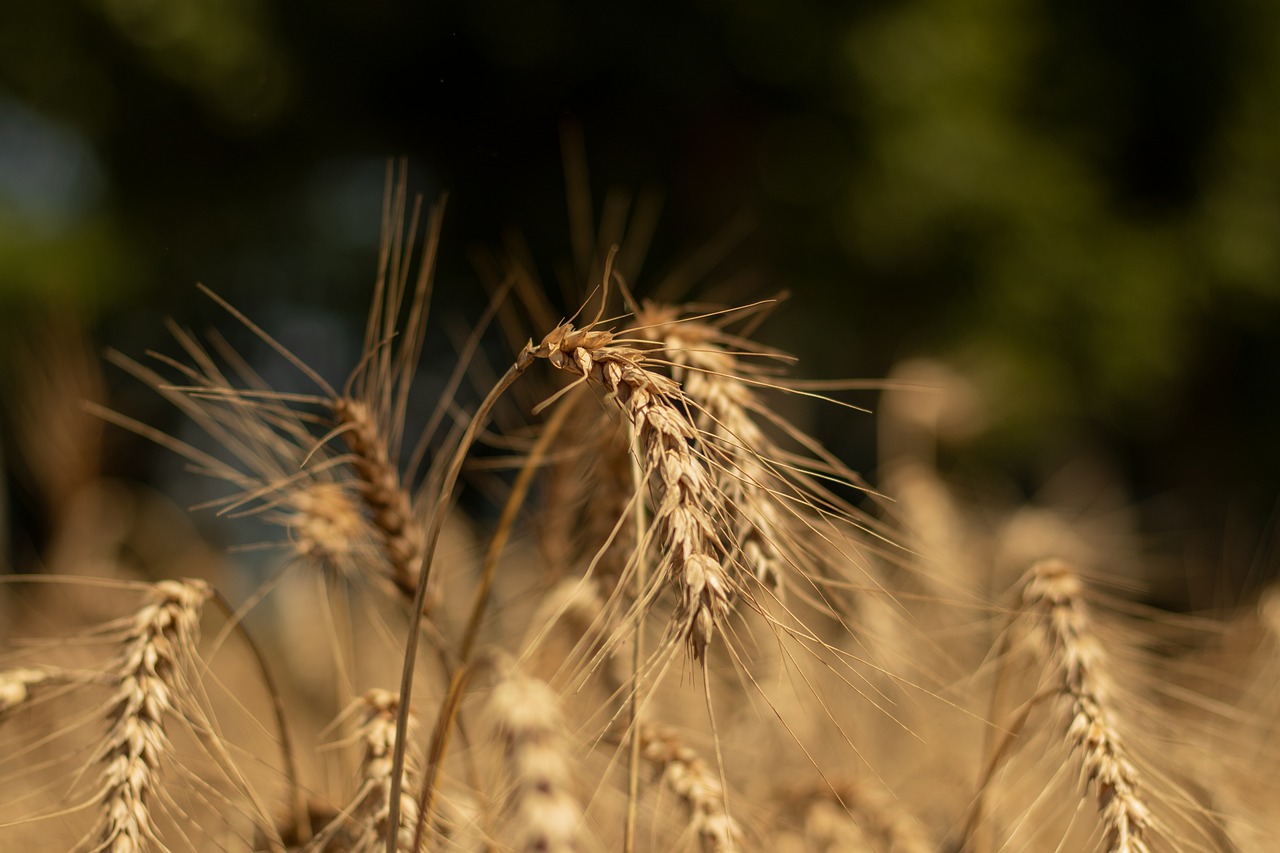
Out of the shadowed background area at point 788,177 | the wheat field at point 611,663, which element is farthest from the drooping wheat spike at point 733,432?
the shadowed background area at point 788,177

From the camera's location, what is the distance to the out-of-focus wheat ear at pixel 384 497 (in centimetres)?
58

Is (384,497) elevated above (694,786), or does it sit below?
above

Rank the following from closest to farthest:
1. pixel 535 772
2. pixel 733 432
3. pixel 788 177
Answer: pixel 535 772, pixel 733 432, pixel 788 177

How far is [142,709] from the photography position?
0.50 metres

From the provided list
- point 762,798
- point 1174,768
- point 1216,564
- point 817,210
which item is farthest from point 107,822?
point 1216,564

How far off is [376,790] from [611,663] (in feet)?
0.66

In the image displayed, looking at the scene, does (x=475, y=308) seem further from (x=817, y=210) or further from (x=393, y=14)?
(x=817, y=210)

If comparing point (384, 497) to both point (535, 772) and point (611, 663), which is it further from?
point (535, 772)

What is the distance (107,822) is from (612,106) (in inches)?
135

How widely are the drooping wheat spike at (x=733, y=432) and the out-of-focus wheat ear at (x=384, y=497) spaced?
0.61ft

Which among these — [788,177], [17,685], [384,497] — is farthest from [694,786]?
[788,177]

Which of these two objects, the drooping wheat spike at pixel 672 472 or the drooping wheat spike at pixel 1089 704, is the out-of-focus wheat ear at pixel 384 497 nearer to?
the drooping wheat spike at pixel 672 472

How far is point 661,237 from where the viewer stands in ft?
11.5

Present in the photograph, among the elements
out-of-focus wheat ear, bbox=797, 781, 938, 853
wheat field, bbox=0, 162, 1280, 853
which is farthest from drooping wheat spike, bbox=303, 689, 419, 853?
out-of-focus wheat ear, bbox=797, 781, 938, 853
